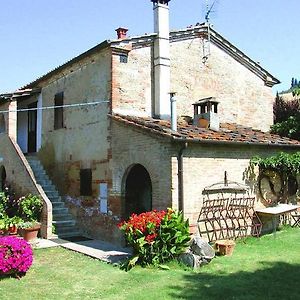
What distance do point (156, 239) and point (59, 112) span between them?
8786 millimetres

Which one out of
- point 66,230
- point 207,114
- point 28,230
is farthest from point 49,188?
point 207,114

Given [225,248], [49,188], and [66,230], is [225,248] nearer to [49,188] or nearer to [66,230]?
[66,230]

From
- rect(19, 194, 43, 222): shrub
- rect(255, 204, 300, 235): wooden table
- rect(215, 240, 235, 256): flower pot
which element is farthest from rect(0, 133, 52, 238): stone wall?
rect(255, 204, 300, 235): wooden table

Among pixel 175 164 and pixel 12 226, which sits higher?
pixel 175 164

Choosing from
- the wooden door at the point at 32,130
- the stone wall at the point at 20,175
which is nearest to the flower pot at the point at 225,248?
the stone wall at the point at 20,175

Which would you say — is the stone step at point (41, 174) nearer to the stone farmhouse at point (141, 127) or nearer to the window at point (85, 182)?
the stone farmhouse at point (141, 127)

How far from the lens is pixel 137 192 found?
43.0ft

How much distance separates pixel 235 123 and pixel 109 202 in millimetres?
6471

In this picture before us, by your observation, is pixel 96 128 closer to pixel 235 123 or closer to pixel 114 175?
pixel 114 175

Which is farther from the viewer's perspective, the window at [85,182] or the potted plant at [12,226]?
the window at [85,182]

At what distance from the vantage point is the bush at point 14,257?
28.1 feet

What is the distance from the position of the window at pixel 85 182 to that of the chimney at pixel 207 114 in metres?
4.19

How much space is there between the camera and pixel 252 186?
1255cm

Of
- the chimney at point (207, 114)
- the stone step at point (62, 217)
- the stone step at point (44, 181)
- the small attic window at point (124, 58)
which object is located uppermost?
the small attic window at point (124, 58)
